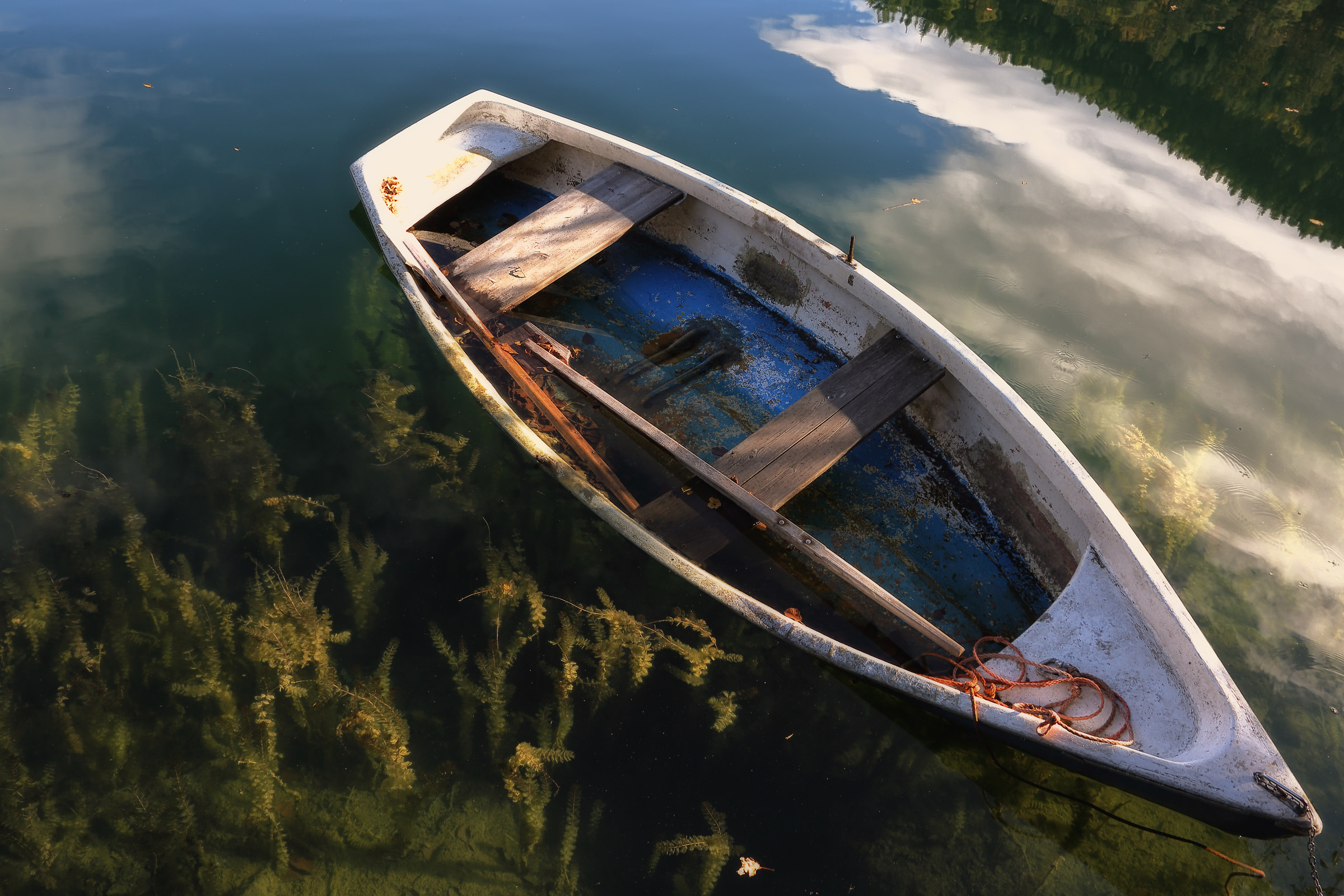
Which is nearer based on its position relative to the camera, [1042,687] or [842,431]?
[1042,687]

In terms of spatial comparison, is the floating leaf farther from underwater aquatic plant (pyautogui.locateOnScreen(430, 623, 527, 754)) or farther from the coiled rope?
underwater aquatic plant (pyautogui.locateOnScreen(430, 623, 527, 754))

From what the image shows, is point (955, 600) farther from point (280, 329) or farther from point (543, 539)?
point (280, 329)

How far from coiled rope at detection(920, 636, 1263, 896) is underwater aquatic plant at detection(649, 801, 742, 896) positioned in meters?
1.14

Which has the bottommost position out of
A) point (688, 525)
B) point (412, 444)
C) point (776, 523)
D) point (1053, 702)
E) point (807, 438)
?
point (412, 444)

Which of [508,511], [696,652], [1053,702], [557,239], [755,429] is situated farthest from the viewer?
[557,239]

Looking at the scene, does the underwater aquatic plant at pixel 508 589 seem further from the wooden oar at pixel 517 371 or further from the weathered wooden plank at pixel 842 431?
the weathered wooden plank at pixel 842 431

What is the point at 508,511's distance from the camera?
4.20 m

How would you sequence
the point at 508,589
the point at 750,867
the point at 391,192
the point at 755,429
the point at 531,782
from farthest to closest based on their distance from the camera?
the point at 391,192 < the point at 755,429 < the point at 508,589 < the point at 531,782 < the point at 750,867

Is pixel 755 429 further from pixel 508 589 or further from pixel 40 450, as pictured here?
pixel 40 450

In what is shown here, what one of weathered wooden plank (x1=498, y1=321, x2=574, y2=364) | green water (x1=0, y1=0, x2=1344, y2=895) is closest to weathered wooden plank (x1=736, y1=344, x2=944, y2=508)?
green water (x1=0, y1=0, x2=1344, y2=895)

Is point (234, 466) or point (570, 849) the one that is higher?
point (234, 466)

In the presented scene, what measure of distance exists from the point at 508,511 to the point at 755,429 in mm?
1584

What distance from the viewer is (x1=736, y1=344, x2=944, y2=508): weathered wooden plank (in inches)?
139

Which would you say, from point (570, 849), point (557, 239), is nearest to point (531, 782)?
point (570, 849)
